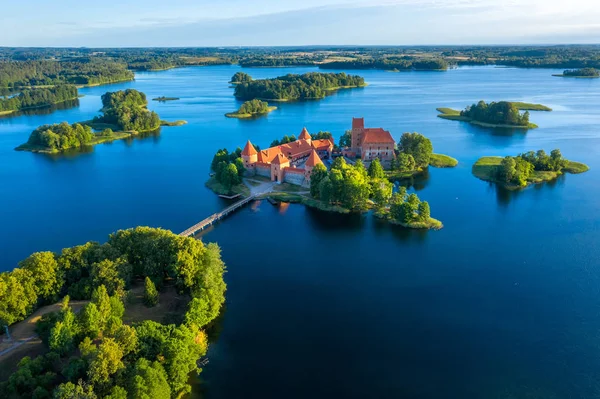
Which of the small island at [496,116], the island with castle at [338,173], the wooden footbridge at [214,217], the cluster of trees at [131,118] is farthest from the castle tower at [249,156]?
the small island at [496,116]

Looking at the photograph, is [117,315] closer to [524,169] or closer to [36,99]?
[524,169]

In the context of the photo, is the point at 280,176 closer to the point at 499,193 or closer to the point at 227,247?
the point at 227,247

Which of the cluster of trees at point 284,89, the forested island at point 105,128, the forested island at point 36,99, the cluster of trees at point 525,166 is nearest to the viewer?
the cluster of trees at point 525,166

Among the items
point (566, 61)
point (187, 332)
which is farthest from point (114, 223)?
point (566, 61)

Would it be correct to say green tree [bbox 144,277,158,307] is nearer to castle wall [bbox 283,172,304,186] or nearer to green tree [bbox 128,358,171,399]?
green tree [bbox 128,358,171,399]

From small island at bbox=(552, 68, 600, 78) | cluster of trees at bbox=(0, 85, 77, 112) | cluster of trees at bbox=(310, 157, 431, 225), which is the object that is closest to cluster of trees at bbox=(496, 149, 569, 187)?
cluster of trees at bbox=(310, 157, 431, 225)

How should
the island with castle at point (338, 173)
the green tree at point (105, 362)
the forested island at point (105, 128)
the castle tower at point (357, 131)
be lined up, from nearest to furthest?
the green tree at point (105, 362) → the island with castle at point (338, 173) → the castle tower at point (357, 131) → the forested island at point (105, 128)

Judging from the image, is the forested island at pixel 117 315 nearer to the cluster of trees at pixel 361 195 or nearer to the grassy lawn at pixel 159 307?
the grassy lawn at pixel 159 307
